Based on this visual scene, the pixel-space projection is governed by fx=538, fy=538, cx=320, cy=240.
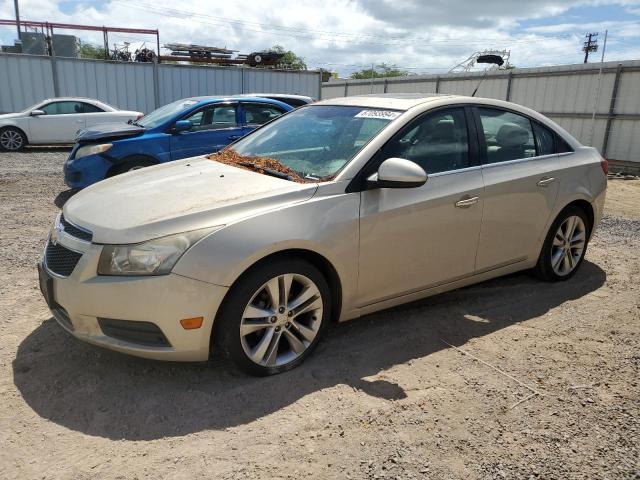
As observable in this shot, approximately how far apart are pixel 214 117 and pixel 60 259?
5.80m

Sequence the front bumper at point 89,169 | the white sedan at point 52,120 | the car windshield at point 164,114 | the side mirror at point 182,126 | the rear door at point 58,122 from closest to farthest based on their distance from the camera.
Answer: the front bumper at point 89,169 → the side mirror at point 182,126 → the car windshield at point 164,114 → the white sedan at point 52,120 → the rear door at point 58,122

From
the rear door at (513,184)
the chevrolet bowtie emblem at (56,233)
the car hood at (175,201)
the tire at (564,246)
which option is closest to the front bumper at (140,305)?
the car hood at (175,201)

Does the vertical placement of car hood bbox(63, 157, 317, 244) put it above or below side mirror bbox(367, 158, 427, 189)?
below

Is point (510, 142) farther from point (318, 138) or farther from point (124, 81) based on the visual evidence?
point (124, 81)

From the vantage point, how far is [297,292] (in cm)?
329

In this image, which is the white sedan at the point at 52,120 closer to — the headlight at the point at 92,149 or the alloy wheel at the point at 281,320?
the headlight at the point at 92,149

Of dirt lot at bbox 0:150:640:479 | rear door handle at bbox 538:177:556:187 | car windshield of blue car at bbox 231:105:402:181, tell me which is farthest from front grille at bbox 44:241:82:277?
rear door handle at bbox 538:177:556:187

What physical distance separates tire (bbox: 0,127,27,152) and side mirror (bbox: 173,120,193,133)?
322 inches

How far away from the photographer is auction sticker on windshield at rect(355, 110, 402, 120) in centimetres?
379

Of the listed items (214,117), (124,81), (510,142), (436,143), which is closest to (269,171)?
(436,143)

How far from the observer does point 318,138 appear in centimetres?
393

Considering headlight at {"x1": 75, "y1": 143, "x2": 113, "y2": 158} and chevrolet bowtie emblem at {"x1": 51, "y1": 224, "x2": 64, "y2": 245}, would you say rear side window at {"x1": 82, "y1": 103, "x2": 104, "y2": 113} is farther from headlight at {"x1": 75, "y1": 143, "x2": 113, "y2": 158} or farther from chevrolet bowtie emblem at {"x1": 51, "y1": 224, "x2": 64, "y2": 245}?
chevrolet bowtie emblem at {"x1": 51, "y1": 224, "x2": 64, "y2": 245}

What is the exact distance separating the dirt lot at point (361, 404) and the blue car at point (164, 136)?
11.9ft

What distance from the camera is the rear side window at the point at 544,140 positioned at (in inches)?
183
